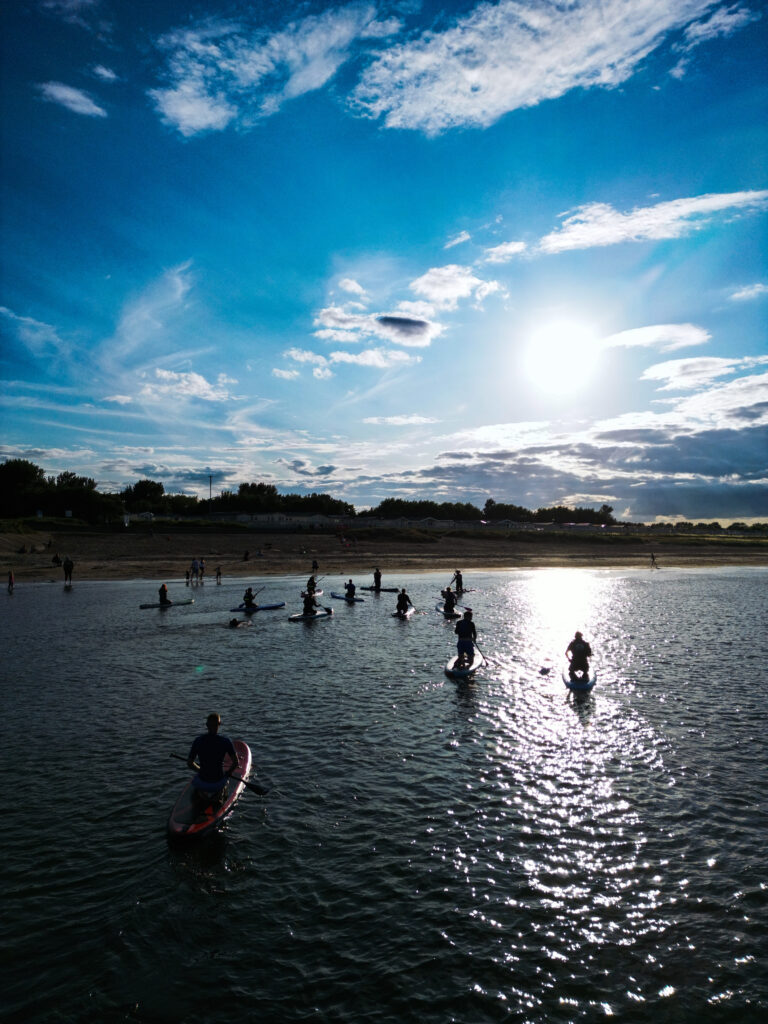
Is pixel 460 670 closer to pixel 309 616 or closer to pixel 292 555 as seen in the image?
pixel 309 616

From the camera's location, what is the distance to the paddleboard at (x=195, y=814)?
38.1 ft

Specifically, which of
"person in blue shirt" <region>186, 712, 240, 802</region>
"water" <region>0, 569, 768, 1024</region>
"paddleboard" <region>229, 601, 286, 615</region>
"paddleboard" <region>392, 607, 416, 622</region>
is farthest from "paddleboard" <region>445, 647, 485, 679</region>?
"paddleboard" <region>229, 601, 286, 615</region>

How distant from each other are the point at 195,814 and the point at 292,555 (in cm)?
6772

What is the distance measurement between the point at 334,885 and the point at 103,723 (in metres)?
11.4

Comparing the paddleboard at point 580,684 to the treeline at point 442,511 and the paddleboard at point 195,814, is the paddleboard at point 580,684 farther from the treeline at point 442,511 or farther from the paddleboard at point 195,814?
the treeline at point 442,511

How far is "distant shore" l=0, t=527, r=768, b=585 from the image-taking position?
6562 centimetres

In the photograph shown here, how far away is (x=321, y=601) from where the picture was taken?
46.5 m

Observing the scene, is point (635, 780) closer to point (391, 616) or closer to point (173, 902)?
point (173, 902)

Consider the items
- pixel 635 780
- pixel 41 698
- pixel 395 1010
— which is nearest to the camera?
pixel 395 1010

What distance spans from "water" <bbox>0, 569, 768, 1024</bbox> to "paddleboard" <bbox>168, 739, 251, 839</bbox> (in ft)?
1.18

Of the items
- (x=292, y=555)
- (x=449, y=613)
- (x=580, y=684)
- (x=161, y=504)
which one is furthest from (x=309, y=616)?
(x=161, y=504)

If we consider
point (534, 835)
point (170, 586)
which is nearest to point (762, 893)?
point (534, 835)

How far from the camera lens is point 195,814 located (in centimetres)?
1211

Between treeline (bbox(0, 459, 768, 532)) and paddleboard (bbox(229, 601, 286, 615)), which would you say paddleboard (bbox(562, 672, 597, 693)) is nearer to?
paddleboard (bbox(229, 601, 286, 615))
